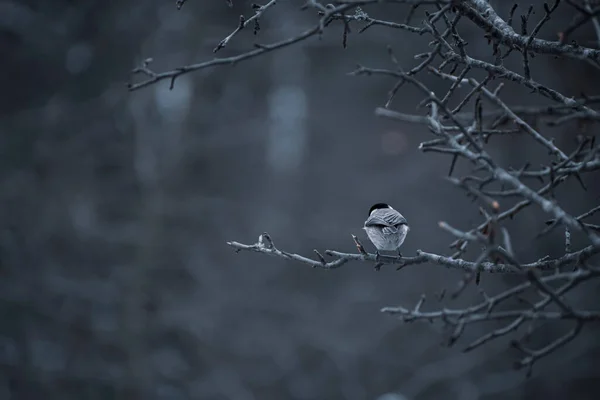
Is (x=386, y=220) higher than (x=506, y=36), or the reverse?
(x=506, y=36)

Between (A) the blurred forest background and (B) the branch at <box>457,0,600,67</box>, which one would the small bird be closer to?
(B) the branch at <box>457,0,600,67</box>

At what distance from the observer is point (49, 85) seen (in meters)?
11.4

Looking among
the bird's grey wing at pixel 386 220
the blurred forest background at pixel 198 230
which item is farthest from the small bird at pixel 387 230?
the blurred forest background at pixel 198 230

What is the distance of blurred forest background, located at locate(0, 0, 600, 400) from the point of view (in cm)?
1056

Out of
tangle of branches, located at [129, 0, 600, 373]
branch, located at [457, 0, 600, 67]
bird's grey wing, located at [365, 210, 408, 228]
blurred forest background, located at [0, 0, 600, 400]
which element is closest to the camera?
tangle of branches, located at [129, 0, 600, 373]

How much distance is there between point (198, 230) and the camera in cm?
1111

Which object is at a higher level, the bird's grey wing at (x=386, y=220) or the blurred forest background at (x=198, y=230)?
the bird's grey wing at (x=386, y=220)

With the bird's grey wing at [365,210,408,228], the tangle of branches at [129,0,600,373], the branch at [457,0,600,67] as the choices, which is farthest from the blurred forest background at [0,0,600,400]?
the tangle of branches at [129,0,600,373]

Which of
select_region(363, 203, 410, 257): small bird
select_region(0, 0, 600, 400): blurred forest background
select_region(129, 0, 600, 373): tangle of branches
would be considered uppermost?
select_region(129, 0, 600, 373): tangle of branches

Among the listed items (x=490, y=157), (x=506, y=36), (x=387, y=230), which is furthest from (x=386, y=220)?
(x=490, y=157)

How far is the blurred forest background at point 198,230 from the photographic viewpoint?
34.7 feet

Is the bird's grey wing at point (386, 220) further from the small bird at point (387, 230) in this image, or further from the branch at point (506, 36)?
the branch at point (506, 36)

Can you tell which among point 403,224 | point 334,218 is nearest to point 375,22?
point 403,224

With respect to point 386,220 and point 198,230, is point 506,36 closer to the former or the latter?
point 386,220
